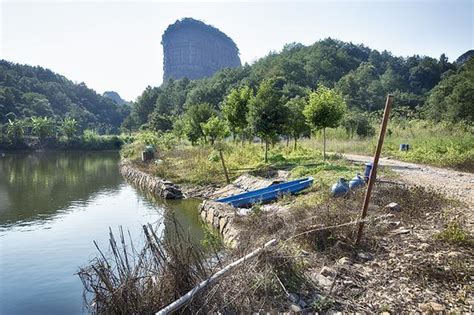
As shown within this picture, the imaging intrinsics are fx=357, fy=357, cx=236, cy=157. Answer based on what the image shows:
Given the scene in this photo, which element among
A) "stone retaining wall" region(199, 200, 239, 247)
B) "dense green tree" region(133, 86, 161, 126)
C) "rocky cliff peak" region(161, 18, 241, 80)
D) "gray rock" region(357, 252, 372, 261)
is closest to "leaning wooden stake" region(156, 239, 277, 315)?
"gray rock" region(357, 252, 372, 261)

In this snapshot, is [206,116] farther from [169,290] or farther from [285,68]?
[285,68]

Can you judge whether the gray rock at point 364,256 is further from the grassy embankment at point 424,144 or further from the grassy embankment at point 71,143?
the grassy embankment at point 71,143

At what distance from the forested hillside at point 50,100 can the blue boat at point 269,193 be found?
6486cm

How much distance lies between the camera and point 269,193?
501 inches

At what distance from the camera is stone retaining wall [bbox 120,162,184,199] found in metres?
17.6

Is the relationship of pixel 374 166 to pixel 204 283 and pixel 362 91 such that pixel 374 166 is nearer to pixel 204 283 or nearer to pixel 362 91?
pixel 204 283

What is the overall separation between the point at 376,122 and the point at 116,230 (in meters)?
27.2

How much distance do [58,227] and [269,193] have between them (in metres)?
7.90

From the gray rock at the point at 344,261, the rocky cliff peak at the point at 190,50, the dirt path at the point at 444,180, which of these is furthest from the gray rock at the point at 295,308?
the rocky cliff peak at the point at 190,50

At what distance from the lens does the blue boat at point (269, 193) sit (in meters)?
12.2

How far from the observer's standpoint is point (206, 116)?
30.5 m

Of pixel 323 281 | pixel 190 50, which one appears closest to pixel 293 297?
pixel 323 281

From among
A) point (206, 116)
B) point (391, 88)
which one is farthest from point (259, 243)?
point (391, 88)

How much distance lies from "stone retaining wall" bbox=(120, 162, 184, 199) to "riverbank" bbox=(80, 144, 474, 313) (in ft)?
35.2
